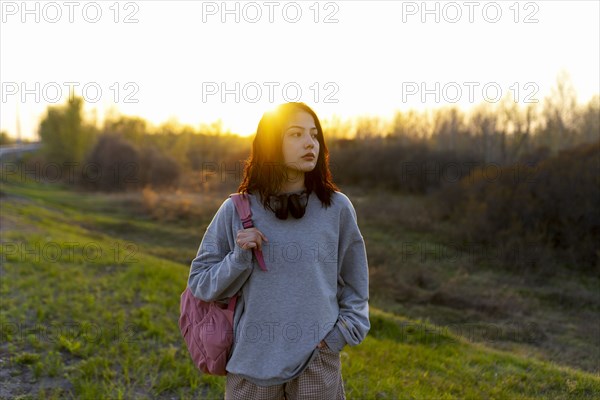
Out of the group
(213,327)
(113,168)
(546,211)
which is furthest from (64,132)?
(213,327)

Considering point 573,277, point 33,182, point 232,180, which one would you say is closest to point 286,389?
point 573,277

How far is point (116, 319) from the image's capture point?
511 centimetres

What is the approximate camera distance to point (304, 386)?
1877mm

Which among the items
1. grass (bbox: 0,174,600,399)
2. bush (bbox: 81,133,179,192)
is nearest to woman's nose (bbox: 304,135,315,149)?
grass (bbox: 0,174,600,399)

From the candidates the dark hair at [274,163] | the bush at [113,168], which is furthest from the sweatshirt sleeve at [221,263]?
the bush at [113,168]

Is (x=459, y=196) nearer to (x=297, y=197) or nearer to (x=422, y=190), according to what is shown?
(x=422, y=190)

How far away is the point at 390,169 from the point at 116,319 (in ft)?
73.4

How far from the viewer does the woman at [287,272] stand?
1.87 meters

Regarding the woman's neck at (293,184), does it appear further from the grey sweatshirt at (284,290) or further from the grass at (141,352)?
the grass at (141,352)

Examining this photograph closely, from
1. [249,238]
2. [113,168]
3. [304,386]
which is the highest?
[113,168]

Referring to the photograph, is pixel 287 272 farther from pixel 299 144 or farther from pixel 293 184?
pixel 299 144

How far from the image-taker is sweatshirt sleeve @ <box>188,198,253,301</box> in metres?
1.83

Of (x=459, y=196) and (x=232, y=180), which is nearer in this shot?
(x=459, y=196)

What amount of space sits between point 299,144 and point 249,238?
441 mm
